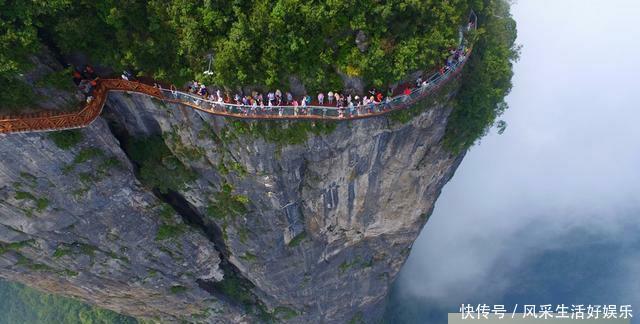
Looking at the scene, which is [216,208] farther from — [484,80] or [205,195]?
→ [484,80]

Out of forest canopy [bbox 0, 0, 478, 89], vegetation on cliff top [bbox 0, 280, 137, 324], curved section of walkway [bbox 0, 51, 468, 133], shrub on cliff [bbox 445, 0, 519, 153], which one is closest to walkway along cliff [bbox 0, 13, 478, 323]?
curved section of walkway [bbox 0, 51, 468, 133]

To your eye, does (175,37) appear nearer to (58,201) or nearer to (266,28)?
(266,28)

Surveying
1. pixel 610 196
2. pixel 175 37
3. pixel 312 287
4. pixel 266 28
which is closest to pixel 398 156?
pixel 266 28

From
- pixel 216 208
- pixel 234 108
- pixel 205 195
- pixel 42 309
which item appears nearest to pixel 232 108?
pixel 234 108

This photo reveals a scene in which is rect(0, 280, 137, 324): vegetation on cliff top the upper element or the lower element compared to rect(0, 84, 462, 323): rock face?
lower

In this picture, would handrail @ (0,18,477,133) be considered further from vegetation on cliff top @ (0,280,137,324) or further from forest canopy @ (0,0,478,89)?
vegetation on cliff top @ (0,280,137,324)

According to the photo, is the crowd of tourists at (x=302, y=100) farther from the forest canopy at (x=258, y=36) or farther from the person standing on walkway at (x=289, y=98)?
the forest canopy at (x=258, y=36)
